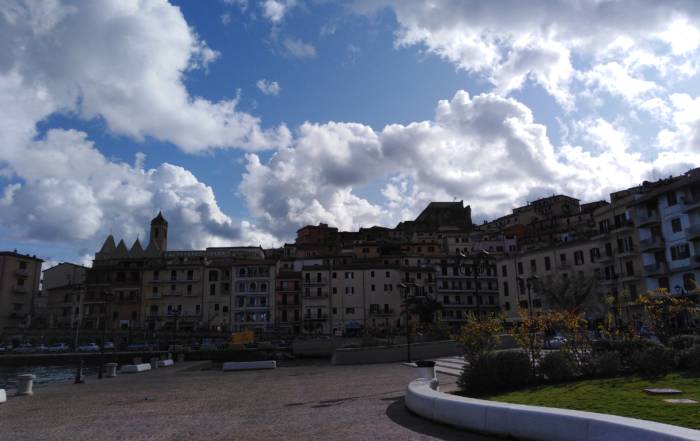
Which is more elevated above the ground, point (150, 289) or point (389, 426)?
point (150, 289)

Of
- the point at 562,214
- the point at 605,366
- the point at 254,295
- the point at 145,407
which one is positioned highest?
the point at 562,214

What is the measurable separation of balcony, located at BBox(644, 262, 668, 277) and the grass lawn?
46.6 metres

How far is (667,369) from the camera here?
14273mm

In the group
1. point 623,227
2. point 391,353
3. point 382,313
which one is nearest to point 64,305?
point 382,313

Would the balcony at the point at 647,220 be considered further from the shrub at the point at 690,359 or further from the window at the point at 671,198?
the shrub at the point at 690,359

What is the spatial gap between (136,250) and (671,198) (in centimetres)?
10597

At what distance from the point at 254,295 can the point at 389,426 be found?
7685 cm

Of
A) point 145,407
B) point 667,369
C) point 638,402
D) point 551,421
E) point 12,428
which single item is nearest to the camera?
point 551,421

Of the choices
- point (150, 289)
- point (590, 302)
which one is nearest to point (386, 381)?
point (590, 302)

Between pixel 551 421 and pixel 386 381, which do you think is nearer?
pixel 551 421

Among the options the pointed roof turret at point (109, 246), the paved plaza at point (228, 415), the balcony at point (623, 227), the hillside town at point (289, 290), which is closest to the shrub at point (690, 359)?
the paved plaza at point (228, 415)

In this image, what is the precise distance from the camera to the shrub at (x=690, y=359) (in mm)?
14167

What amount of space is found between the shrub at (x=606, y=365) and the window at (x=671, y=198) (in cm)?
4693

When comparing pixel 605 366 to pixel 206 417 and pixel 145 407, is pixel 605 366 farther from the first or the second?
pixel 145 407
